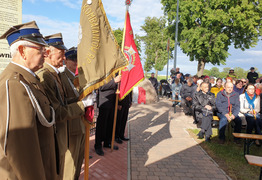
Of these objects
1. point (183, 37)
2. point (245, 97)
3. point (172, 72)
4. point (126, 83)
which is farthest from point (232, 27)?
point (126, 83)

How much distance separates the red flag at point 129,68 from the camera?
4.54 meters

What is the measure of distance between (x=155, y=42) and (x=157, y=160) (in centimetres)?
3364

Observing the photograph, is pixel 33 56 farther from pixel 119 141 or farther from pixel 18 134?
pixel 119 141

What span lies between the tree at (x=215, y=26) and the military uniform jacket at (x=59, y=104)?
72.2 ft

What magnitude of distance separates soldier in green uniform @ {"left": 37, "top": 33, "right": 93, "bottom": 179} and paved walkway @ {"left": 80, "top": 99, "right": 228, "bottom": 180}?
1617 millimetres

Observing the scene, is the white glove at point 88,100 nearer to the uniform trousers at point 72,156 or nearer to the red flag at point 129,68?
the uniform trousers at point 72,156

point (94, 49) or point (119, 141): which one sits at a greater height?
point (94, 49)

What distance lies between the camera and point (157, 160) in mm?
4605

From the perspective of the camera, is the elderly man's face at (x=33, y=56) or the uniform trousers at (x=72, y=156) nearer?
the elderly man's face at (x=33, y=56)

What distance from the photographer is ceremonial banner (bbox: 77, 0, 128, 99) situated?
104 inches

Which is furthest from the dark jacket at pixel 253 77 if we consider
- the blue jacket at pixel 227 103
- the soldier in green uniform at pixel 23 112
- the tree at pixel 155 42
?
the tree at pixel 155 42

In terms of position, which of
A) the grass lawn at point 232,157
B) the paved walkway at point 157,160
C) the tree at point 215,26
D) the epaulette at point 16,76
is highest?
the tree at point 215,26

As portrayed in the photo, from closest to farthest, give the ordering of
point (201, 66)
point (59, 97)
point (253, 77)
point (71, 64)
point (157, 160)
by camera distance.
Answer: point (59, 97) < point (71, 64) < point (157, 160) < point (253, 77) < point (201, 66)

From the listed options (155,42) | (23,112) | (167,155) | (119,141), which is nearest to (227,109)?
(167,155)
